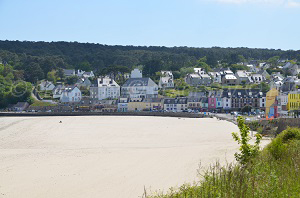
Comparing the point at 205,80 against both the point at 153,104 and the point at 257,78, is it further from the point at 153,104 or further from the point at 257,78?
the point at 153,104

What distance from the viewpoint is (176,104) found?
6488 centimetres

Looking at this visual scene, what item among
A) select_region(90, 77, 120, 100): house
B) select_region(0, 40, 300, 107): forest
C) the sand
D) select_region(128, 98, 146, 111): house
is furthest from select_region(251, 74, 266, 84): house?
the sand

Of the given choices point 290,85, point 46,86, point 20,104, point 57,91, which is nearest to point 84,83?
point 46,86

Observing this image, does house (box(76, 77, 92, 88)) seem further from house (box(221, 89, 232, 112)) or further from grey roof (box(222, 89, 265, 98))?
grey roof (box(222, 89, 265, 98))

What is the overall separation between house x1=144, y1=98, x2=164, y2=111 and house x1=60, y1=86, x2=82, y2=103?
14.3 meters

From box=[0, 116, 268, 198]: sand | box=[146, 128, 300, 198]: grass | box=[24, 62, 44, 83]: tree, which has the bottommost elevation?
box=[0, 116, 268, 198]: sand

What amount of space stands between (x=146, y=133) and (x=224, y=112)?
26.6 metres

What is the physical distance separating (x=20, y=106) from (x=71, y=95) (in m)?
8.68

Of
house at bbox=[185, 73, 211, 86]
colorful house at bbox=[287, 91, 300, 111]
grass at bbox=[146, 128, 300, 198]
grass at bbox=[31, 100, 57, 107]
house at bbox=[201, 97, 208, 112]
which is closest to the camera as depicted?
grass at bbox=[146, 128, 300, 198]

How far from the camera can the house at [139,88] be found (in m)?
74.1

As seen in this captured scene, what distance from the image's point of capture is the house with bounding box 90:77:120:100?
76562mm

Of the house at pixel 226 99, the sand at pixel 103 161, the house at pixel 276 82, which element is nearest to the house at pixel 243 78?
the house at pixel 276 82

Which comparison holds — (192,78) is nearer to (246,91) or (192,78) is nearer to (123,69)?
(123,69)

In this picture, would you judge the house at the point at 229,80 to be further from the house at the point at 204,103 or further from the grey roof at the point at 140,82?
the house at the point at 204,103
